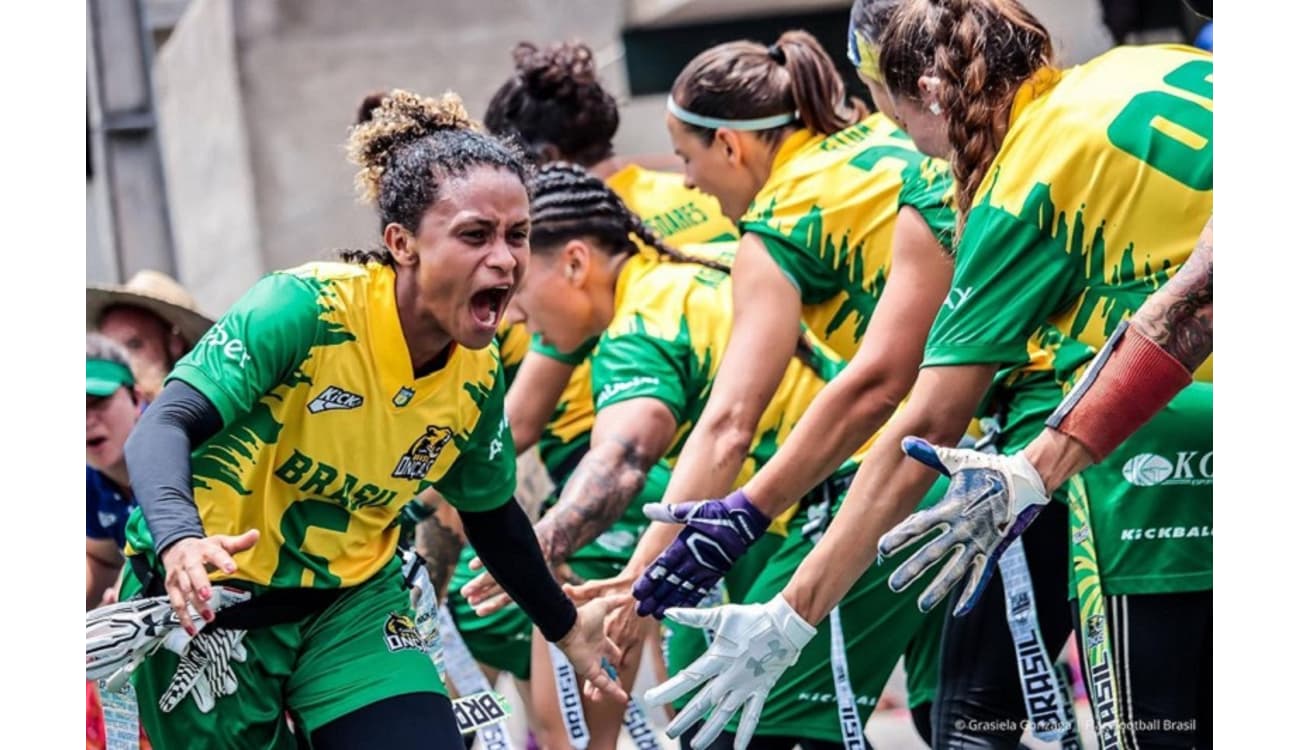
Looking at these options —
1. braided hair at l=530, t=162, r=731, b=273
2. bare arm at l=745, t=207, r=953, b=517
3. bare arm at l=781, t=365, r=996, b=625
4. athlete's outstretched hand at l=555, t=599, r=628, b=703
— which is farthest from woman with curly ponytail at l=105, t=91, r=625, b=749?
braided hair at l=530, t=162, r=731, b=273

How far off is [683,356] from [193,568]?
2.21 metres

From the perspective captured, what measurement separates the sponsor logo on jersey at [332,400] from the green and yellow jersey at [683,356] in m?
1.36

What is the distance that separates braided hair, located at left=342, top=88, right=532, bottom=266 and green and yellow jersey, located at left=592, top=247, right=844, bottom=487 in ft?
3.44

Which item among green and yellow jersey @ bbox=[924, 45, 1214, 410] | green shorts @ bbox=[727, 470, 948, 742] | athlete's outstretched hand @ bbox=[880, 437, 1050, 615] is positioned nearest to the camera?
athlete's outstretched hand @ bbox=[880, 437, 1050, 615]

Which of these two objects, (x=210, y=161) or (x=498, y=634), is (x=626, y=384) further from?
(x=210, y=161)

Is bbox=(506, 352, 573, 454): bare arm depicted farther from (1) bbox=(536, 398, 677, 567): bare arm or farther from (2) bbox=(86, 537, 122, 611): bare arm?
(2) bbox=(86, 537, 122, 611): bare arm

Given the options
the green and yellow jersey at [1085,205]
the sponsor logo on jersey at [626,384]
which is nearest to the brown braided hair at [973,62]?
the green and yellow jersey at [1085,205]

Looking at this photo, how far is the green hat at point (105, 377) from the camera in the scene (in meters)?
5.38

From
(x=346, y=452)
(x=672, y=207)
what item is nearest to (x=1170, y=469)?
(x=346, y=452)

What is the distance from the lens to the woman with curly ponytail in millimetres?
3906

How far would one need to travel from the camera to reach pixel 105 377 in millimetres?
5422

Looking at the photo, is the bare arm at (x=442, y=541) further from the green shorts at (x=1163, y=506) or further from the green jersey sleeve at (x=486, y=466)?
the green shorts at (x=1163, y=506)

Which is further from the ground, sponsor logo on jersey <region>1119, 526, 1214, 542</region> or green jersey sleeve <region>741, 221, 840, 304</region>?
green jersey sleeve <region>741, 221, 840, 304</region>
